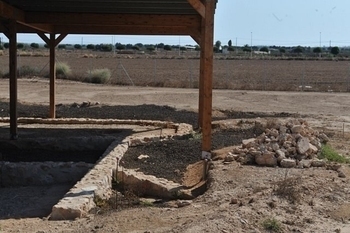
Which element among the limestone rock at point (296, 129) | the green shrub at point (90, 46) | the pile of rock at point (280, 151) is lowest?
the pile of rock at point (280, 151)

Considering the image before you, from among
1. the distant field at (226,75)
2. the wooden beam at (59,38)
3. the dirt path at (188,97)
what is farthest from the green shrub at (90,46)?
the wooden beam at (59,38)

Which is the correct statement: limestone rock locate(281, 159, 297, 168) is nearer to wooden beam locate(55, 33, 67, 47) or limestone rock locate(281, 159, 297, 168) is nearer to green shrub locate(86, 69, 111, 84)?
wooden beam locate(55, 33, 67, 47)

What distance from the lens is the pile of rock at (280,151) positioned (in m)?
11.3

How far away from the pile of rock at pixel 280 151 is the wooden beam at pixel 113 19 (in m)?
4.87

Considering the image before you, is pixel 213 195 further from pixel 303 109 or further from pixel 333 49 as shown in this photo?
pixel 333 49

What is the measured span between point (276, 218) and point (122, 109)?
1515 cm

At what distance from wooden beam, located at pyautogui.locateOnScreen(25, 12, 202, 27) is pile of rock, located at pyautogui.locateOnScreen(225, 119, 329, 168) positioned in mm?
4865

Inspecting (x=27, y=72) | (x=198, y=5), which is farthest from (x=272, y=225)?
(x=27, y=72)

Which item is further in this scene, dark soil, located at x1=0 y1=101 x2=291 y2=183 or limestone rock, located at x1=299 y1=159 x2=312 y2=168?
dark soil, located at x1=0 y1=101 x2=291 y2=183

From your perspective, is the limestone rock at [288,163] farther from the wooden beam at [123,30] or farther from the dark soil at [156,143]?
the wooden beam at [123,30]

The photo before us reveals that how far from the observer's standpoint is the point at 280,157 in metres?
11.3

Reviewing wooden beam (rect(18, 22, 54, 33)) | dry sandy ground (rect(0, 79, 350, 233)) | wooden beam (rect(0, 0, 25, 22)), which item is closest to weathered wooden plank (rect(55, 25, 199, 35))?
wooden beam (rect(18, 22, 54, 33))

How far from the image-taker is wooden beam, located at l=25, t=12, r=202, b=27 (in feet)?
51.4

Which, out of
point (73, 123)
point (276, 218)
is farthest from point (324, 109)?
point (276, 218)
